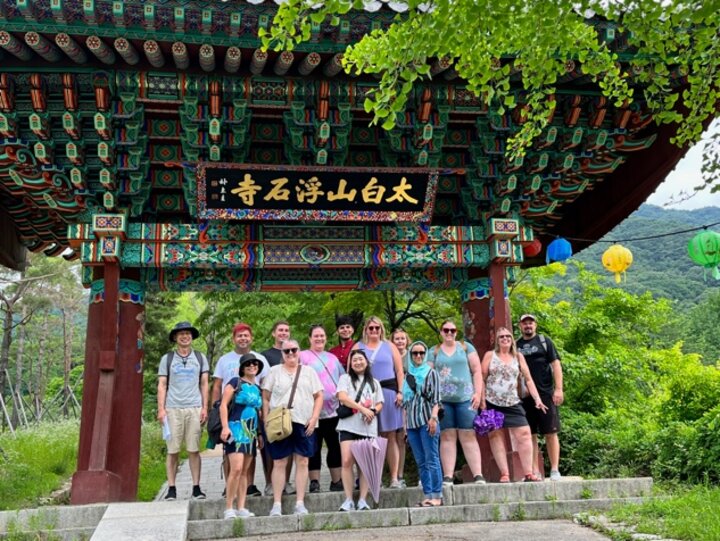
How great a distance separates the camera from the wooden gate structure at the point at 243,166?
6.71 m

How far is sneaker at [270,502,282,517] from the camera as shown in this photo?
5902 millimetres

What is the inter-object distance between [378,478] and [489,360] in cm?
180

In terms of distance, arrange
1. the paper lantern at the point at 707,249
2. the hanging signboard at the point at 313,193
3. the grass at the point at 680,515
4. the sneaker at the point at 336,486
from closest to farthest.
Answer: the grass at the point at 680,515, the sneaker at the point at 336,486, the hanging signboard at the point at 313,193, the paper lantern at the point at 707,249

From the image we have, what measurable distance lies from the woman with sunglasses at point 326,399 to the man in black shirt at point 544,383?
2.13m

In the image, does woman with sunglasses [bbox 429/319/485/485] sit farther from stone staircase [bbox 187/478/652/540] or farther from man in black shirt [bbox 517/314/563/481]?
man in black shirt [bbox 517/314/563/481]

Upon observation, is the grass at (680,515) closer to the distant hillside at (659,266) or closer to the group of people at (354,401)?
the group of people at (354,401)

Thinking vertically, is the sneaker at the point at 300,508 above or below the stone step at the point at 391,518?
above

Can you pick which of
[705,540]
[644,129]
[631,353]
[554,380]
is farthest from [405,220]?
[631,353]

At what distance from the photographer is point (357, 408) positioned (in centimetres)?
619

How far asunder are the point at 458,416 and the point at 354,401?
Answer: 121 centimetres

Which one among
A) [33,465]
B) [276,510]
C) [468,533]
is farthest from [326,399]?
[33,465]

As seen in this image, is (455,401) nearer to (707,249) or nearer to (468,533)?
(468,533)

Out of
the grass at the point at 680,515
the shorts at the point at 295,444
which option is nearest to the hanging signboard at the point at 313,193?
the shorts at the point at 295,444

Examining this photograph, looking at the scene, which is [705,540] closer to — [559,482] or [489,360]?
[559,482]
